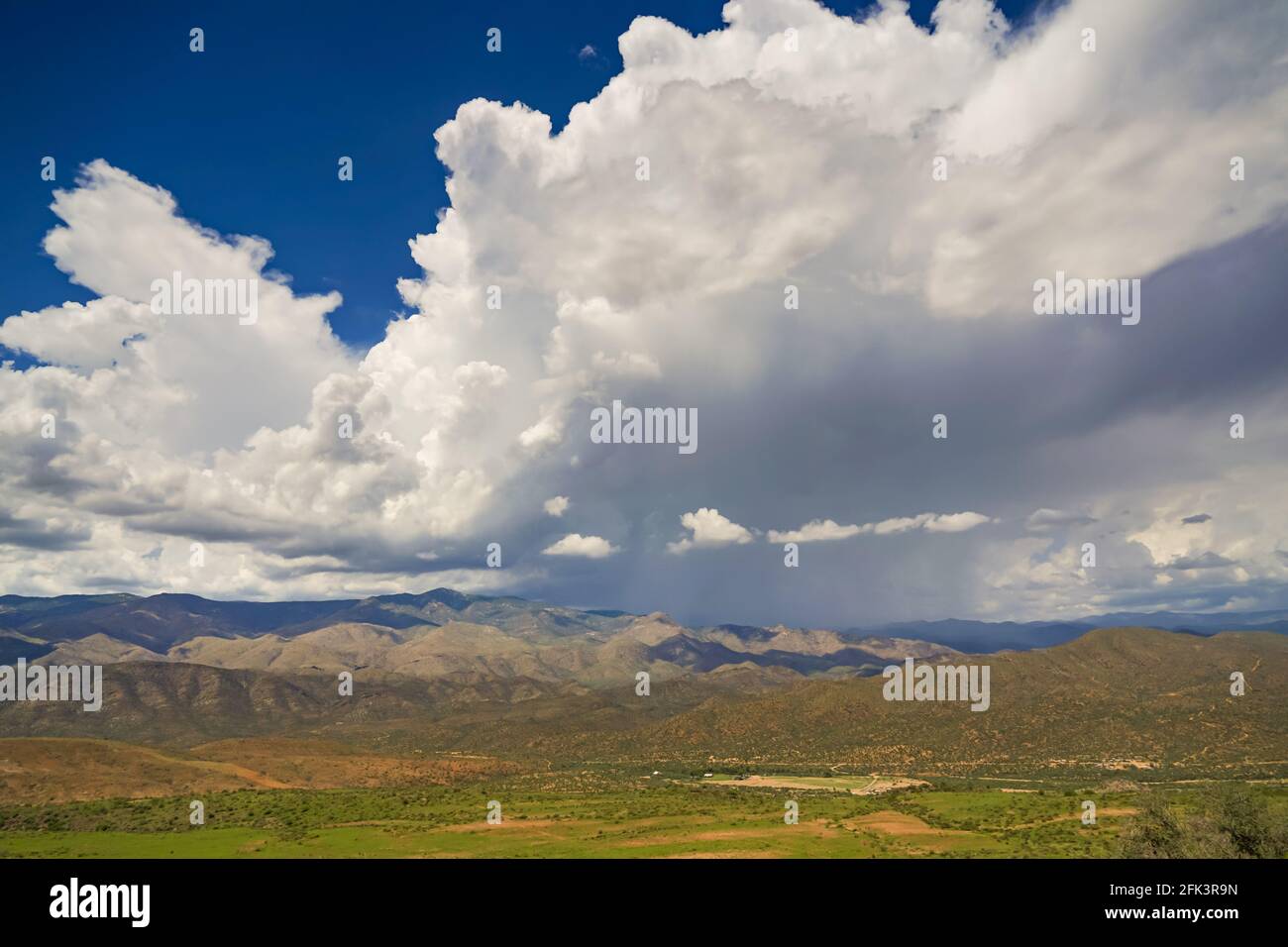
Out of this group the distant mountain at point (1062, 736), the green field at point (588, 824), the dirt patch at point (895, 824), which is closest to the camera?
the green field at point (588, 824)

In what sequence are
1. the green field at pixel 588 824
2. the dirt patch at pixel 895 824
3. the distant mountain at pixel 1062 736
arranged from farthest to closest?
the distant mountain at pixel 1062 736, the dirt patch at pixel 895 824, the green field at pixel 588 824

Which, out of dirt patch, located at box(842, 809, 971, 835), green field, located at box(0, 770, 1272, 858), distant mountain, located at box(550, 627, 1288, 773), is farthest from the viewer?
distant mountain, located at box(550, 627, 1288, 773)

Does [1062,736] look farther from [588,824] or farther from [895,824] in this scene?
[588,824]

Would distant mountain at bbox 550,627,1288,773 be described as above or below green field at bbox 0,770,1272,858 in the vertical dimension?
below

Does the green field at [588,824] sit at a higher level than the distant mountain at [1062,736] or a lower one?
higher

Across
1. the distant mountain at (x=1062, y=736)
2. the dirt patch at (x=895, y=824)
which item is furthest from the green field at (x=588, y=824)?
the distant mountain at (x=1062, y=736)

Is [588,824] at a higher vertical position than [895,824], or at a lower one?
lower

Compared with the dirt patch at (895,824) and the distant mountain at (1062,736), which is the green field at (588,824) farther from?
the distant mountain at (1062,736)

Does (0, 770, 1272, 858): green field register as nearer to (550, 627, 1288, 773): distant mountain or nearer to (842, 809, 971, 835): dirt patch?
(842, 809, 971, 835): dirt patch

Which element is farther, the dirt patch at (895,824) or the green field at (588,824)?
the dirt patch at (895,824)

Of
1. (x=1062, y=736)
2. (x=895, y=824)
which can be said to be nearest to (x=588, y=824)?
(x=895, y=824)

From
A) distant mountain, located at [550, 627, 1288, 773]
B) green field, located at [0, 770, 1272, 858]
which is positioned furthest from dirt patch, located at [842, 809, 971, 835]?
distant mountain, located at [550, 627, 1288, 773]
